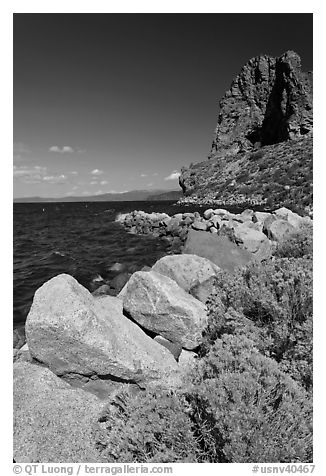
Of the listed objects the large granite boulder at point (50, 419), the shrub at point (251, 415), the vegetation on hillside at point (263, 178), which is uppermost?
the vegetation on hillside at point (263, 178)

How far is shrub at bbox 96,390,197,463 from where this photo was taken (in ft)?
10.5

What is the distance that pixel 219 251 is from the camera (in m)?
11.7

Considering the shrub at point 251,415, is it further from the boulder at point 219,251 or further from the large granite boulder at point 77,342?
the boulder at point 219,251

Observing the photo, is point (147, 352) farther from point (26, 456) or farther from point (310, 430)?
point (310, 430)

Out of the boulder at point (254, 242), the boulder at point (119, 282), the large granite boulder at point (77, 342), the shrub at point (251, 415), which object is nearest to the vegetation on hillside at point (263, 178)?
the boulder at point (254, 242)

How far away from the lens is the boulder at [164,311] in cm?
650

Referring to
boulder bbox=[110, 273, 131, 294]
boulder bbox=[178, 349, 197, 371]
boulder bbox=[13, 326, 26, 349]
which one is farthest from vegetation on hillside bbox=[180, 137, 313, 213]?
boulder bbox=[13, 326, 26, 349]

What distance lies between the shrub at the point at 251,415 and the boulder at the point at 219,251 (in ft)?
23.8

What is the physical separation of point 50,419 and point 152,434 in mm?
2068

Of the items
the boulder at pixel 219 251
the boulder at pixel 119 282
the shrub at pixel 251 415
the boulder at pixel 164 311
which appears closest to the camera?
the shrub at pixel 251 415

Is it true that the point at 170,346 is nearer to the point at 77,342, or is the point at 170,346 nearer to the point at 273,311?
the point at 77,342

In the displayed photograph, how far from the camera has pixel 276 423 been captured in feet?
10.1

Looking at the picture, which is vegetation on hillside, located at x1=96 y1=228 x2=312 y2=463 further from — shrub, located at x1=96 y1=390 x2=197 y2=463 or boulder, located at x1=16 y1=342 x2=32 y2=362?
boulder, located at x1=16 y1=342 x2=32 y2=362
